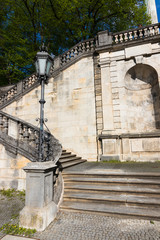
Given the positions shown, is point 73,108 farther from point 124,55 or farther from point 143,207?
point 143,207

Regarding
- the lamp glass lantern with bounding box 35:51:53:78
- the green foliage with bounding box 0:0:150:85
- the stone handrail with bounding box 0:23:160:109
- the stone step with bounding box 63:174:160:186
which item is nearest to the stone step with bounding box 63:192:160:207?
the stone step with bounding box 63:174:160:186

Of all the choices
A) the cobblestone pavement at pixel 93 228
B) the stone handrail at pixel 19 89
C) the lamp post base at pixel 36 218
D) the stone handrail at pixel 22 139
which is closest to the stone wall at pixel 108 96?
the stone handrail at pixel 19 89

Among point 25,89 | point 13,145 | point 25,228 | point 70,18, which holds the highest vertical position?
point 70,18

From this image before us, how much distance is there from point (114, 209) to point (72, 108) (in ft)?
23.5

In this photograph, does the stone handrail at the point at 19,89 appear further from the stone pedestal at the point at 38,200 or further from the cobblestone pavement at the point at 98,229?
the cobblestone pavement at the point at 98,229

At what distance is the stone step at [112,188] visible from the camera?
166 inches

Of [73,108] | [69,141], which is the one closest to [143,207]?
[69,141]

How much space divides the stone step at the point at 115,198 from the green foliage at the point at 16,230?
148cm

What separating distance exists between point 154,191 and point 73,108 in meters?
7.10

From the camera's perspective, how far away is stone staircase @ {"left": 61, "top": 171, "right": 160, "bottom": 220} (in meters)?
3.81

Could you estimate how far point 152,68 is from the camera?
30.1 ft

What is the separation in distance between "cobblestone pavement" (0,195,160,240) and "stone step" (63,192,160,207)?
0.47m

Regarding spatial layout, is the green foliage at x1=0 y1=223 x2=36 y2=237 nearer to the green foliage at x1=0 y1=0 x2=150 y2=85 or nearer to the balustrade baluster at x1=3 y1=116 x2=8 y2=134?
the balustrade baluster at x1=3 y1=116 x2=8 y2=134

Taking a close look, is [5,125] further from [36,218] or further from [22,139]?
[36,218]
